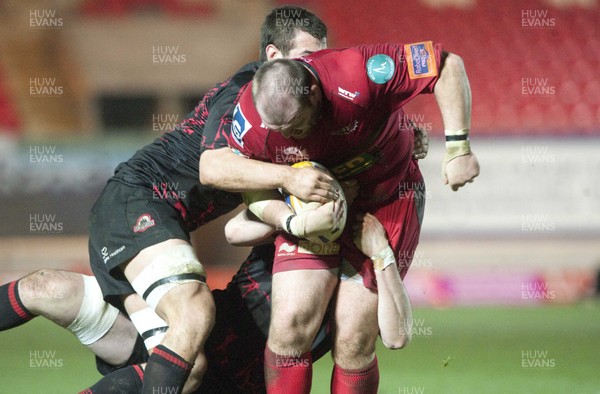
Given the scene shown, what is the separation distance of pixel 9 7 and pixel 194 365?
976 cm

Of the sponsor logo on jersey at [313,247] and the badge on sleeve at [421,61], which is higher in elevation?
the badge on sleeve at [421,61]

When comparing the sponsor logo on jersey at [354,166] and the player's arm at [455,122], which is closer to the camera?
the player's arm at [455,122]

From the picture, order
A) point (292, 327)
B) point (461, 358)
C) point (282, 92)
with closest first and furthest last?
point (282, 92) < point (292, 327) < point (461, 358)

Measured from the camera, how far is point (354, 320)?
12.8ft

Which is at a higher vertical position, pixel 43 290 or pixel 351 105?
pixel 351 105

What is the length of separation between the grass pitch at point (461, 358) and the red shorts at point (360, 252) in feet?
4.01

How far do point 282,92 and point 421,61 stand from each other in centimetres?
66

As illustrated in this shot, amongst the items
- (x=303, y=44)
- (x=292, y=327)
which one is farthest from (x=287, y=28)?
(x=292, y=327)

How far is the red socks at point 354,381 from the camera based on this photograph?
155 inches

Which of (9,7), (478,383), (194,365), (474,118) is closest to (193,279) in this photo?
(194,365)

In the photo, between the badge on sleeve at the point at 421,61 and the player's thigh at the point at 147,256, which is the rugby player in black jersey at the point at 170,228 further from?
the badge on sleeve at the point at 421,61

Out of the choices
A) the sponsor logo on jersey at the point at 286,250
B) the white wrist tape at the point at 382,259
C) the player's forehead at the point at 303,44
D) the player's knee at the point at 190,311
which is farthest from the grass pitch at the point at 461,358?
the player's forehead at the point at 303,44

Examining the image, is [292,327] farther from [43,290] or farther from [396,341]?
[43,290]

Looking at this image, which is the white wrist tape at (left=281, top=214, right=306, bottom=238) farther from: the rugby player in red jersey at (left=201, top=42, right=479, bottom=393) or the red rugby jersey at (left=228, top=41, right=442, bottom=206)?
the red rugby jersey at (left=228, top=41, right=442, bottom=206)
